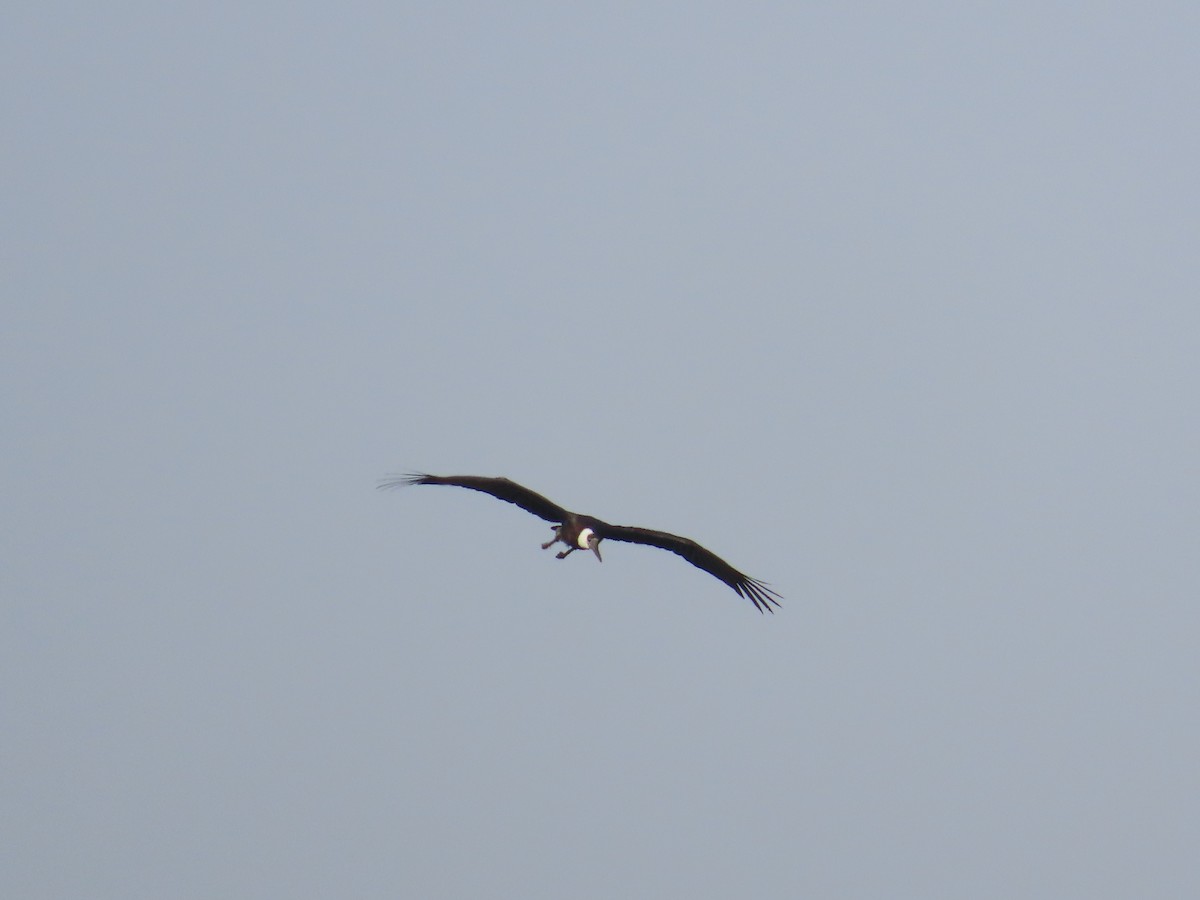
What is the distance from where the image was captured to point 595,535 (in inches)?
1240

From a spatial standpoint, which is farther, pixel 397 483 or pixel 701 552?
pixel 701 552

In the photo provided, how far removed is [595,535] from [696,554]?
185 cm

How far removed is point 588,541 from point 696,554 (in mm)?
2025

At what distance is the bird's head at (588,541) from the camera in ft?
102

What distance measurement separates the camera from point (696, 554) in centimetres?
3203

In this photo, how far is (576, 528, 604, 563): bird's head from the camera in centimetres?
3120

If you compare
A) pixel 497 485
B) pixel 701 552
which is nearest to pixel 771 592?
pixel 701 552

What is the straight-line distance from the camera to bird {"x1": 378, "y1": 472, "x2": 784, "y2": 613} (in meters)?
30.6

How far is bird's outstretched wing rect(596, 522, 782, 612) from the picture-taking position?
104 feet

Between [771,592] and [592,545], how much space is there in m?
3.15

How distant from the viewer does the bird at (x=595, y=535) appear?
30.6 m

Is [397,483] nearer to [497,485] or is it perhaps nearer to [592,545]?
[497,485]

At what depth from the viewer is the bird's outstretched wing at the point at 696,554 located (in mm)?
31641

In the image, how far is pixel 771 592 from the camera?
3156 centimetres
